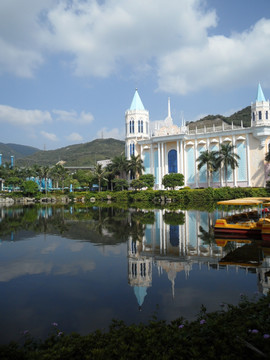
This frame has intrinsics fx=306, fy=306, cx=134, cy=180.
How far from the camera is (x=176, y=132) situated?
6194cm

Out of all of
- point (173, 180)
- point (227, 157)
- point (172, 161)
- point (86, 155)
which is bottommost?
point (173, 180)

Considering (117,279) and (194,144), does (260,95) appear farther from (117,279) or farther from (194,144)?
(117,279)

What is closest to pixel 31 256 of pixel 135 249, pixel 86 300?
pixel 135 249

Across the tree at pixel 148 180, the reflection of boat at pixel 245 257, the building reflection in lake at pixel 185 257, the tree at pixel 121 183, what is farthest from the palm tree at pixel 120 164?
the reflection of boat at pixel 245 257

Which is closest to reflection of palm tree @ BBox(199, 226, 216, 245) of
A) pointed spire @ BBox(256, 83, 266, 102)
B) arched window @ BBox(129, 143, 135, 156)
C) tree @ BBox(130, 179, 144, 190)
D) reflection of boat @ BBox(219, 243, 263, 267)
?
reflection of boat @ BBox(219, 243, 263, 267)

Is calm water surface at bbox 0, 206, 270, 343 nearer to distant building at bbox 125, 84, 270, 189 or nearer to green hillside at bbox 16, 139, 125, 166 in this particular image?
distant building at bbox 125, 84, 270, 189

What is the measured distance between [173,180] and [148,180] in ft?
18.2

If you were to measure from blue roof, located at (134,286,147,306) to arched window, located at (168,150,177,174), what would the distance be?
53996 mm

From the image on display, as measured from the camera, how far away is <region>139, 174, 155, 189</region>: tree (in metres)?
59.9

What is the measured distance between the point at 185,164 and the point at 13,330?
56.3 m

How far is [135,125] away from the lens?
67562mm

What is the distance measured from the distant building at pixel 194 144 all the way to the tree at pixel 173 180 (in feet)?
11.1

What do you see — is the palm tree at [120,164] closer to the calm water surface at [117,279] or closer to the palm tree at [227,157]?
the palm tree at [227,157]

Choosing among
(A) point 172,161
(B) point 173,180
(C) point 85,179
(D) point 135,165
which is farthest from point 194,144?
(C) point 85,179
